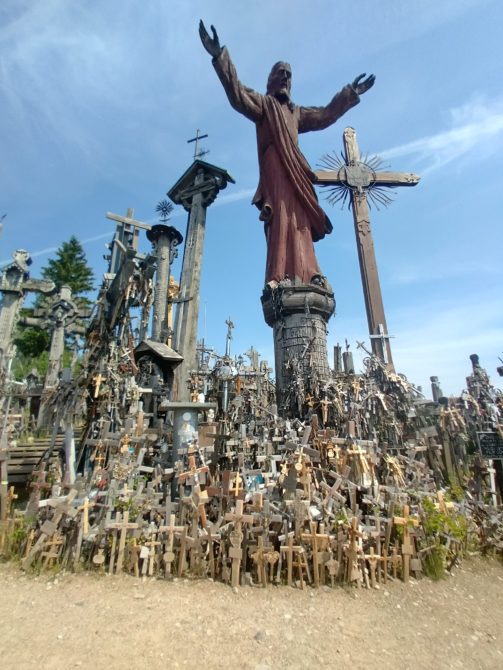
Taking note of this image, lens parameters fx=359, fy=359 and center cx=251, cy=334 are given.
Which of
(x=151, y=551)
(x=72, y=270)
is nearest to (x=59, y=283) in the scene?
(x=72, y=270)

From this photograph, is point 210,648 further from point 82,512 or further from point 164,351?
point 164,351

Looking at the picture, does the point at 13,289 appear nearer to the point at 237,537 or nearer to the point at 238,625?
the point at 237,537

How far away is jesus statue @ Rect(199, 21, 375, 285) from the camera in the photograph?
10.1 m

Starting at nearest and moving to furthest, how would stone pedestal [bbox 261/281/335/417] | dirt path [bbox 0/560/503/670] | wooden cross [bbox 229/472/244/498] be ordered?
1. dirt path [bbox 0/560/503/670]
2. wooden cross [bbox 229/472/244/498]
3. stone pedestal [bbox 261/281/335/417]

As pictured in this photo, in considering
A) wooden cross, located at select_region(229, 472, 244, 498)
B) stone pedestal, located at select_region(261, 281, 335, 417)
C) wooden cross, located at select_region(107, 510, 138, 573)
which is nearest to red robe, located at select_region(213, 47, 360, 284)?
stone pedestal, located at select_region(261, 281, 335, 417)

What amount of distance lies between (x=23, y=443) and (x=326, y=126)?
1265cm

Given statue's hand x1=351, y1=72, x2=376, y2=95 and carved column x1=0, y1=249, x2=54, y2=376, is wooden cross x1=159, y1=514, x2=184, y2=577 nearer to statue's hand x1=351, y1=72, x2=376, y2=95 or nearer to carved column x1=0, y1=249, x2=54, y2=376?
carved column x1=0, y1=249, x2=54, y2=376

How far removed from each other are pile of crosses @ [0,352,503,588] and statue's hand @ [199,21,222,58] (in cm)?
1007

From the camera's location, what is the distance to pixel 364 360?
843 cm

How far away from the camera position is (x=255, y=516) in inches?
145

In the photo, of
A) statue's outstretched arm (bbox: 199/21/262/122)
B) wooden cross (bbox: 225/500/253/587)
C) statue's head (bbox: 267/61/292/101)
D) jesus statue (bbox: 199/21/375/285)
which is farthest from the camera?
statue's head (bbox: 267/61/292/101)

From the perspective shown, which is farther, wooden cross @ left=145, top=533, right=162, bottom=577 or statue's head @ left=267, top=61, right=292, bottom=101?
statue's head @ left=267, top=61, right=292, bottom=101

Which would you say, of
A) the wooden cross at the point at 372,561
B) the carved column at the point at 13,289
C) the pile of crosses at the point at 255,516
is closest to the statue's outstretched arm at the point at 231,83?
the carved column at the point at 13,289

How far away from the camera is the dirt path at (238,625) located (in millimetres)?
2377
